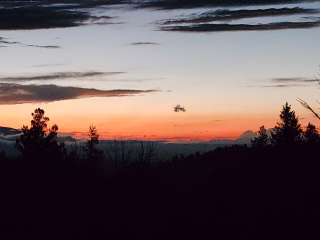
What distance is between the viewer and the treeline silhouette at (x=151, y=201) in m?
15.9

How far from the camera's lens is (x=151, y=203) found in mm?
17219

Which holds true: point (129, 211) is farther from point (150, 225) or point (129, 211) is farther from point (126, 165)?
point (126, 165)

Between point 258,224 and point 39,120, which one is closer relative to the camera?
point 258,224

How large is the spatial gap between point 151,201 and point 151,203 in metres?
0.09

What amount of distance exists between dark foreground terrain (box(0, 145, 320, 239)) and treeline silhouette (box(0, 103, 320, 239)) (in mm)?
24

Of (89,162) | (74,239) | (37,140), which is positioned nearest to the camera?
(74,239)

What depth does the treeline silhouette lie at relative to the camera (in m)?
15.9

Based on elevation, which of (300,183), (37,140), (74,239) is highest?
(37,140)

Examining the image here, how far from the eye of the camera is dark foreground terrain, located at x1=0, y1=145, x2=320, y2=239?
52.0 feet

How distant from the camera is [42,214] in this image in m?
16.5

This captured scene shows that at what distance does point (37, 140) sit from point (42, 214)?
3852 cm

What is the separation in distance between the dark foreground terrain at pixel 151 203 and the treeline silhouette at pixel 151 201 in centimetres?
2

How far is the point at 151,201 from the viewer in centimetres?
1730

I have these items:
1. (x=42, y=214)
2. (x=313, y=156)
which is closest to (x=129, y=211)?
(x=42, y=214)
